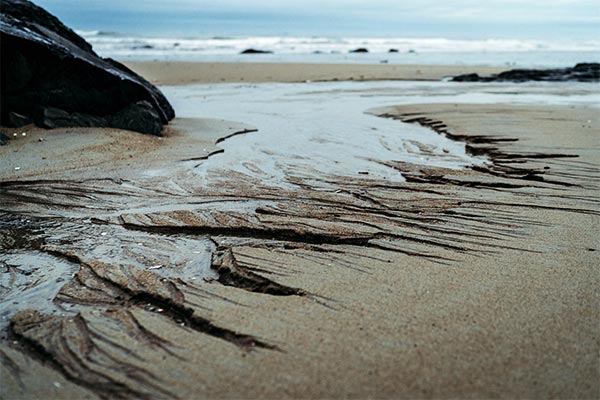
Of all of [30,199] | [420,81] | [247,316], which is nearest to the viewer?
[247,316]

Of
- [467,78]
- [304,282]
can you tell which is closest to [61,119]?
[304,282]

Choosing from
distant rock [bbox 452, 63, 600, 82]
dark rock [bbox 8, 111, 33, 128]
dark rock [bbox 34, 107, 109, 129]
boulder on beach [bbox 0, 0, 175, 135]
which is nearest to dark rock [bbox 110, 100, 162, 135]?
boulder on beach [bbox 0, 0, 175, 135]

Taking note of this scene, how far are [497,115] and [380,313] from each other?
7031mm

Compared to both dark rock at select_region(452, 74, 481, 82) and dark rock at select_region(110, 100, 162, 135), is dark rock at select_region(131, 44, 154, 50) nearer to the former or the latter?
dark rock at select_region(452, 74, 481, 82)

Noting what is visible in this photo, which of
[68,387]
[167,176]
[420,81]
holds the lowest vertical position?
[68,387]

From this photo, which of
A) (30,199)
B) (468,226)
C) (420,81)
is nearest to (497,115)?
(468,226)

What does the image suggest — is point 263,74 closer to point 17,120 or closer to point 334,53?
point 17,120

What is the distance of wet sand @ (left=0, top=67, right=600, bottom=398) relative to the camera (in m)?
→ 2.19

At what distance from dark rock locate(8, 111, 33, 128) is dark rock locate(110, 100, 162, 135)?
1060 mm

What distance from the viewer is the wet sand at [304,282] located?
2191 millimetres

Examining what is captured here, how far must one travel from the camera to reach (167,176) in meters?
5.39

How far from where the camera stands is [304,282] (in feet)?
9.71

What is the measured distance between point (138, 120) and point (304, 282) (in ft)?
18.3

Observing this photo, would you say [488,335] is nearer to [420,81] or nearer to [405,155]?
[405,155]
